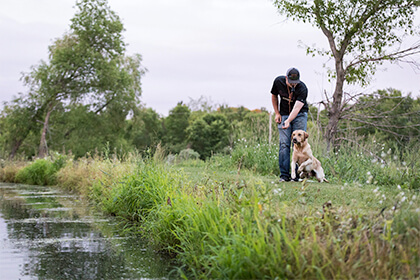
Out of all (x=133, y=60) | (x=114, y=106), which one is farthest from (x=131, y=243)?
(x=133, y=60)

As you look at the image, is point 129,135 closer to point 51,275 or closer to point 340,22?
point 340,22

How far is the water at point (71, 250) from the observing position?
18.6ft

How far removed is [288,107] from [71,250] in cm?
495

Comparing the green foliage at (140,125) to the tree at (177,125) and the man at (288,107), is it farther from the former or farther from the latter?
the man at (288,107)

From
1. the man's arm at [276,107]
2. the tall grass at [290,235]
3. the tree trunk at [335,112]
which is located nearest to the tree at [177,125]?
the tree trunk at [335,112]

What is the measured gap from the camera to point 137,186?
888cm

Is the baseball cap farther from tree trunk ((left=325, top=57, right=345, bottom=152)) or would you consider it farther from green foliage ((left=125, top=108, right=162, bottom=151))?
green foliage ((left=125, top=108, right=162, bottom=151))

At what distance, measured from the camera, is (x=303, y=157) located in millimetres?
9602

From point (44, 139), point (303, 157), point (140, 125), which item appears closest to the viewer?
point (303, 157)

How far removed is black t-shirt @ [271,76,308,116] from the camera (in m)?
9.56

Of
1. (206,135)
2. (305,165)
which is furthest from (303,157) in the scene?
(206,135)

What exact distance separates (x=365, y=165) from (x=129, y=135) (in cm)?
4128

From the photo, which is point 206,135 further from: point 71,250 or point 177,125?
point 71,250

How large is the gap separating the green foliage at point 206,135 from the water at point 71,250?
160 feet
